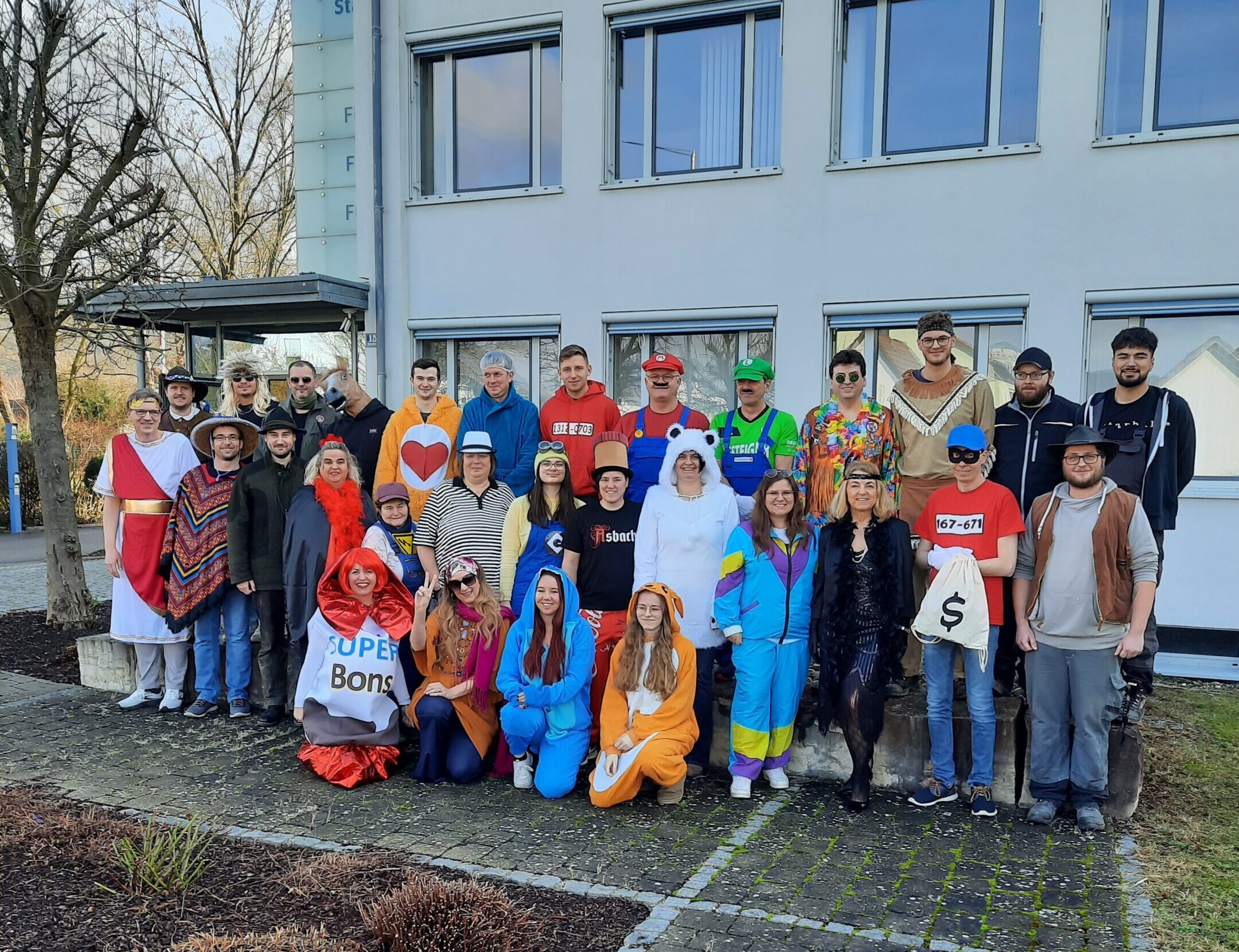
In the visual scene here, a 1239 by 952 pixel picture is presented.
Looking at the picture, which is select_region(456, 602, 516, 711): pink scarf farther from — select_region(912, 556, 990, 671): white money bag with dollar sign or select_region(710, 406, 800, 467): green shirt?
select_region(912, 556, 990, 671): white money bag with dollar sign

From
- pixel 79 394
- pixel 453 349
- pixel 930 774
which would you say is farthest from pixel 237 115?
pixel 930 774

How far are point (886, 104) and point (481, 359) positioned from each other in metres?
5.26

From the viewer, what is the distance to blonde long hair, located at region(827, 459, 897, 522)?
16.8 feet

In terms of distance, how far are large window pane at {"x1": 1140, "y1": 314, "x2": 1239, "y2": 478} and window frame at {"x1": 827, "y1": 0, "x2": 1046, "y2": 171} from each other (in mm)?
2175

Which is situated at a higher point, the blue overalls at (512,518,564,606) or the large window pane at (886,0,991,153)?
the large window pane at (886,0,991,153)

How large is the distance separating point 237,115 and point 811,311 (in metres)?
15.8

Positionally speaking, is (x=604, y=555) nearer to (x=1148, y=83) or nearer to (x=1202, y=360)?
(x=1202, y=360)

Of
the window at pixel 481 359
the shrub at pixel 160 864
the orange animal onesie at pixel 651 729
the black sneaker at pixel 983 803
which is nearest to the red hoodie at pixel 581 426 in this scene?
the orange animal onesie at pixel 651 729

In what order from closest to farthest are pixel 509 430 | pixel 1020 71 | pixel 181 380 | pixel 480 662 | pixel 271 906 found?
pixel 271 906
pixel 480 662
pixel 509 430
pixel 181 380
pixel 1020 71

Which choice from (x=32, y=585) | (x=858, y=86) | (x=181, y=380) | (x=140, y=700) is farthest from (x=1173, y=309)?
(x=32, y=585)

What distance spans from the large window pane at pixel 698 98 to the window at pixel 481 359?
7.84 feet

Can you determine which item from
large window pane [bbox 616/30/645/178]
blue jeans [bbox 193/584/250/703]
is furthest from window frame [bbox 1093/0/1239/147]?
blue jeans [bbox 193/584/250/703]

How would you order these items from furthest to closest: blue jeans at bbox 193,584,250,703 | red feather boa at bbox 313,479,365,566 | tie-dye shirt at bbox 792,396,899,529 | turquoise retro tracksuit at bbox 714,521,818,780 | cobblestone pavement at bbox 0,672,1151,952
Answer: blue jeans at bbox 193,584,250,703
red feather boa at bbox 313,479,365,566
tie-dye shirt at bbox 792,396,899,529
turquoise retro tracksuit at bbox 714,521,818,780
cobblestone pavement at bbox 0,672,1151,952

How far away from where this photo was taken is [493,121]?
37.3 ft
